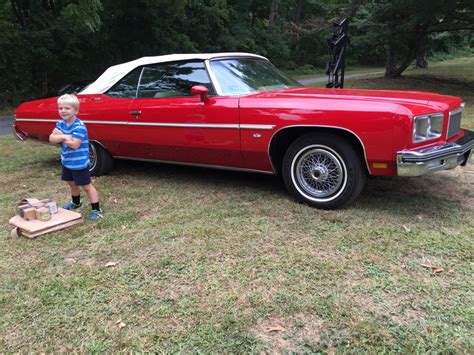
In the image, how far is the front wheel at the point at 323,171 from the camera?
3902mm

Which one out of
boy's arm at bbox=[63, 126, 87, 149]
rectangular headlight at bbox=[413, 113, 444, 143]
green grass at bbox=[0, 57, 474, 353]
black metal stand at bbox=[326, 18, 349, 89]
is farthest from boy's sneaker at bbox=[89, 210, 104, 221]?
black metal stand at bbox=[326, 18, 349, 89]

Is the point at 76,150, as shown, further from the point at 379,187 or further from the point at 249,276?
the point at 379,187

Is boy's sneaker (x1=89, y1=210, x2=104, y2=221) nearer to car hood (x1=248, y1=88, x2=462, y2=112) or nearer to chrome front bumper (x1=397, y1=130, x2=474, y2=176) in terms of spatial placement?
car hood (x1=248, y1=88, x2=462, y2=112)

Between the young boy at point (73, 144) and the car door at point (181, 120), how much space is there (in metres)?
1.00

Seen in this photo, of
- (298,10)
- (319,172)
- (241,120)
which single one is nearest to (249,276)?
(319,172)

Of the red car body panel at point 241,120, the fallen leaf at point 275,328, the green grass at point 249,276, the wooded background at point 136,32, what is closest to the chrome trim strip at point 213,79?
the red car body panel at point 241,120

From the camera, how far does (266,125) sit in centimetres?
417

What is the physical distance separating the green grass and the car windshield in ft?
3.75

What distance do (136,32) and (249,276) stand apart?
19.1m

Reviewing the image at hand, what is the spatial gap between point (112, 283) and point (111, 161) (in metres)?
2.98

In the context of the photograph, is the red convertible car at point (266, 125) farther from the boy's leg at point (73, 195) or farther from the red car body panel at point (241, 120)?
the boy's leg at point (73, 195)

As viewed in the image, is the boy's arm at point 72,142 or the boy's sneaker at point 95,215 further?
the boy's sneaker at point 95,215

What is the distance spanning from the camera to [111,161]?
18.7ft

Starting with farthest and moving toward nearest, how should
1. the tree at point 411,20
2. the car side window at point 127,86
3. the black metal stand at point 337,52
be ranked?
the tree at point 411,20 < the black metal stand at point 337,52 < the car side window at point 127,86
